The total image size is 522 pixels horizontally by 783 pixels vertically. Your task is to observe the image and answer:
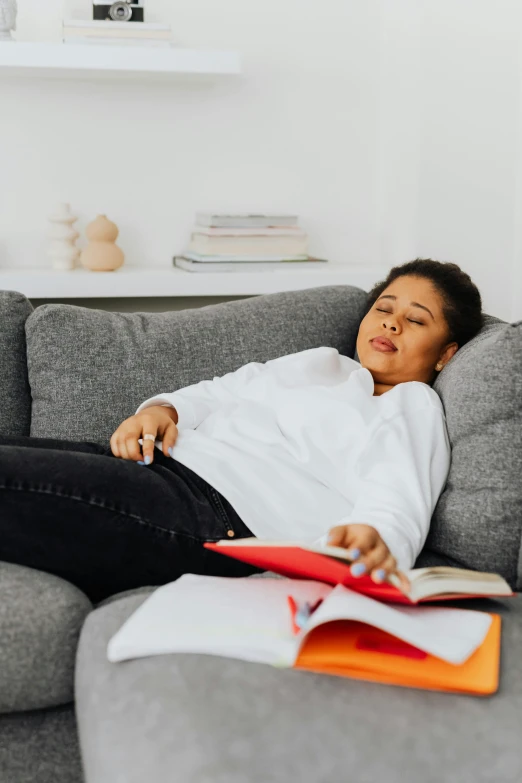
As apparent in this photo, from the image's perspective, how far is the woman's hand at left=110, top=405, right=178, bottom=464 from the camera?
151 centimetres

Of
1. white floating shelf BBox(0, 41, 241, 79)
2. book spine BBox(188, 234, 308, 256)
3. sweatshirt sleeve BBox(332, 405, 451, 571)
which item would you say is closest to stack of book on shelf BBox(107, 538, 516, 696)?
sweatshirt sleeve BBox(332, 405, 451, 571)

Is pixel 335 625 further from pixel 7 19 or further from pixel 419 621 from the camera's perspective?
pixel 7 19

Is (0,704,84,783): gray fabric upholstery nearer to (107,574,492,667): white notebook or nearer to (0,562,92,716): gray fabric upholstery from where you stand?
(0,562,92,716): gray fabric upholstery

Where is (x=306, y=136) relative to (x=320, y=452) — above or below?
above

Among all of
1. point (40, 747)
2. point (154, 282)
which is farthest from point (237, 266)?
point (40, 747)

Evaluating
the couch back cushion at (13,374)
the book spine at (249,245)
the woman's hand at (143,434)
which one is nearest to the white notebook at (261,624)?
the woman's hand at (143,434)

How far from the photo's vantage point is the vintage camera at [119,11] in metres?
2.38

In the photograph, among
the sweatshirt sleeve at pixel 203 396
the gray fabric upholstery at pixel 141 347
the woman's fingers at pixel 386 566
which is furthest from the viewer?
the gray fabric upholstery at pixel 141 347

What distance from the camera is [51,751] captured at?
122 cm

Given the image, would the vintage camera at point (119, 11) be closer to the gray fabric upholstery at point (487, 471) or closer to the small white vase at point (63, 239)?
the small white vase at point (63, 239)

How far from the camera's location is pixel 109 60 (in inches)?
91.1

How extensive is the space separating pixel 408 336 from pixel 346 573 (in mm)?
736

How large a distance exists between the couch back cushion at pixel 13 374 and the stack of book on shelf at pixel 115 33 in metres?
0.89

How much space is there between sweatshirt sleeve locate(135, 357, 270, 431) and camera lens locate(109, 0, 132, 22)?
3.93ft
